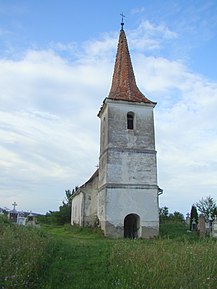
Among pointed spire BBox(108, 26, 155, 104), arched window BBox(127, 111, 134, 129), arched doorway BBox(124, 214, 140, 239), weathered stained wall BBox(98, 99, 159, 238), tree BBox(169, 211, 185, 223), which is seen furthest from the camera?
tree BBox(169, 211, 185, 223)

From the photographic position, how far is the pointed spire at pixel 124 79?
23.1m

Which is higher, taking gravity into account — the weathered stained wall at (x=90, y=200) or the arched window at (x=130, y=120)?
the arched window at (x=130, y=120)

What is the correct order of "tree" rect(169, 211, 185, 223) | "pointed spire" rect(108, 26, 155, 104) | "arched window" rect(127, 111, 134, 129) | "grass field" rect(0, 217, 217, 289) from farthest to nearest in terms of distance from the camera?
"tree" rect(169, 211, 185, 223)
"pointed spire" rect(108, 26, 155, 104)
"arched window" rect(127, 111, 134, 129)
"grass field" rect(0, 217, 217, 289)

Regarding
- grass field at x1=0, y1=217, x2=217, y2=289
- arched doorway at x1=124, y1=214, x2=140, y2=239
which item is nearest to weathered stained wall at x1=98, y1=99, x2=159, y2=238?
arched doorway at x1=124, y1=214, x2=140, y2=239

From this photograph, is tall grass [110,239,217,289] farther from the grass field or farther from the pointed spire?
the pointed spire

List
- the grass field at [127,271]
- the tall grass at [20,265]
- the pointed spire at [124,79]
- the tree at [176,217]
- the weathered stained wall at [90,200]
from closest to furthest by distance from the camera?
the tall grass at [20,265] < the grass field at [127,271] < the pointed spire at [124,79] < the weathered stained wall at [90,200] < the tree at [176,217]

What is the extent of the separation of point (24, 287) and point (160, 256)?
3421 mm

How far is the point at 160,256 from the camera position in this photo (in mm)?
7824

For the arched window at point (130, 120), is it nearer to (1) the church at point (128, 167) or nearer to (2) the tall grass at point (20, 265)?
(1) the church at point (128, 167)

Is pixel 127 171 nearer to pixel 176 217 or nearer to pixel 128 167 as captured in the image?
pixel 128 167

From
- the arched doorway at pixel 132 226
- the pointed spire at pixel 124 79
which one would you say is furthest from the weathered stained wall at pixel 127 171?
the pointed spire at pixel 124 79

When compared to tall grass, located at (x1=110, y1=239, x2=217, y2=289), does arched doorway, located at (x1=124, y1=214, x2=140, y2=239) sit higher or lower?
higher

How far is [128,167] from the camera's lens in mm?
21281

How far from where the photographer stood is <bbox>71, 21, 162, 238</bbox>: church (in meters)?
20.6
